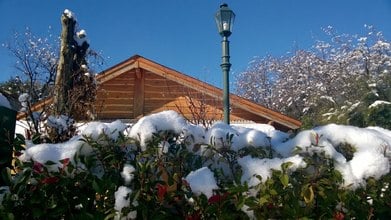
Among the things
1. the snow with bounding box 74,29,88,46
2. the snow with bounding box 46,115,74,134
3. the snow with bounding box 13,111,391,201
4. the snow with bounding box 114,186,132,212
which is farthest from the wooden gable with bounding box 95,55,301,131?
the snow with bounding box 114,186,132,212

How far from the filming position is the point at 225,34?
25.4ft

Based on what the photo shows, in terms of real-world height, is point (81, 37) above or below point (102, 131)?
above

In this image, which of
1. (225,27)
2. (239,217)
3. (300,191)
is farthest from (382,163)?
(225,27)

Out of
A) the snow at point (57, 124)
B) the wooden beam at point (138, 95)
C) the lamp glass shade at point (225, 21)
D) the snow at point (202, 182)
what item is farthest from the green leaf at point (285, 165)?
the wooden beam at point (138, 95)

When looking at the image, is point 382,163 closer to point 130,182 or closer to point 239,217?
point 239,217

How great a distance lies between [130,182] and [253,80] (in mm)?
38531

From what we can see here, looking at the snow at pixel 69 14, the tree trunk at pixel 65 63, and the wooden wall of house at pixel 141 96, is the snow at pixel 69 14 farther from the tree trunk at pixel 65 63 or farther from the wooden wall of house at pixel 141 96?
the wooden wall of house at pixel 141 96

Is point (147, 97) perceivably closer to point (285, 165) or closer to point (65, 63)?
point (65, 63)

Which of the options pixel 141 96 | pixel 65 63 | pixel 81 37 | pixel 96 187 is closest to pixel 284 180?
pixel 96 187

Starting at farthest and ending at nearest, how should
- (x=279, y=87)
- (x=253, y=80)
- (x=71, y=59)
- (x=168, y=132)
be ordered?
(x=253, y=80), (x=279, y=87), (x=71, y=59), (x=168, y=132)

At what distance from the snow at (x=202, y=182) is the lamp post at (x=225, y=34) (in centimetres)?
557

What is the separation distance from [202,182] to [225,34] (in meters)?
6.17

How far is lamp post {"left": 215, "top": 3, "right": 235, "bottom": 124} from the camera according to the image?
7.42 meters

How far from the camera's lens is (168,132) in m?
2.11
